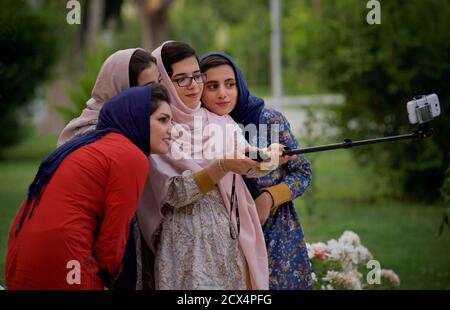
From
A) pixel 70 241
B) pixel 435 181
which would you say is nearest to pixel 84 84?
pixel 435 181

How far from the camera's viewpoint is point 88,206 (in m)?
3.20

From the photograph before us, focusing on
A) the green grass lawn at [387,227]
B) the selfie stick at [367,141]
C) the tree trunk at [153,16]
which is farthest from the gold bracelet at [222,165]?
the tree trunk at [153,16]

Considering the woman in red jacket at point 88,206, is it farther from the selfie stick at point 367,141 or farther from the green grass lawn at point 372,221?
the green grass lawn at point 372,221

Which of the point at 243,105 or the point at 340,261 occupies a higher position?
the point at 243,105

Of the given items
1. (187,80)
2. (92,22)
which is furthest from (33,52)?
(92,22)

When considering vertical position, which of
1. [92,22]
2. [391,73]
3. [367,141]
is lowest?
[367,141]

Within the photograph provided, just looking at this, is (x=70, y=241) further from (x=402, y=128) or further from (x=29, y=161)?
(x=29, y=161)

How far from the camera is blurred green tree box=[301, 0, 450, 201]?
9.47 metres

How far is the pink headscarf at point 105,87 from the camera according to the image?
141 inches

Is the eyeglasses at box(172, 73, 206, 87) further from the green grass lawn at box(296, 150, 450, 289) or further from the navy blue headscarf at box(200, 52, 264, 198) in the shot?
the green grass lawn at box(296, 150, 450, 289)

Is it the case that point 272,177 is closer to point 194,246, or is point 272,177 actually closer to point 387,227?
point 194,246

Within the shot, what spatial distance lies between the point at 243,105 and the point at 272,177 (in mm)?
375

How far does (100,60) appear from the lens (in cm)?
885
